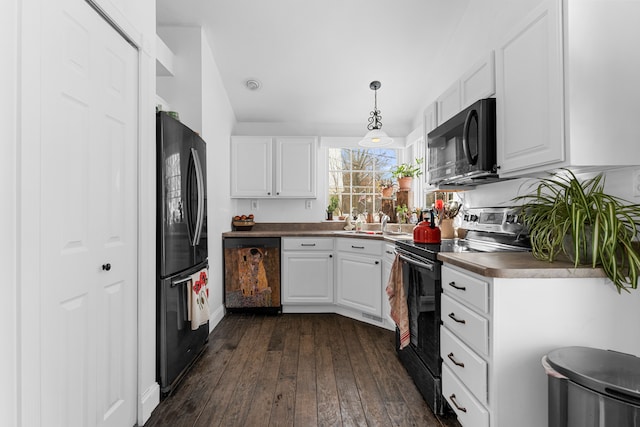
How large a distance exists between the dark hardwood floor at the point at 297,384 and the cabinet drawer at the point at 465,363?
36cm

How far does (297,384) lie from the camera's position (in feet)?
7.25

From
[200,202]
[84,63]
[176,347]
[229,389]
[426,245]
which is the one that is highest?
[84,63]

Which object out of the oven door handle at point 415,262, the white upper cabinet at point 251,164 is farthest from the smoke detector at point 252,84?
the oven door handle at point 415,262

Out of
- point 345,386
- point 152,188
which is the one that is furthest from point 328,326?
point 152,188

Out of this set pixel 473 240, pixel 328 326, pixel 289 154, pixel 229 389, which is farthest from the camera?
pixel 289 154

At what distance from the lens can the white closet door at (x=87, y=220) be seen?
1232 millimetres

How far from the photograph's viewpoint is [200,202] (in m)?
2.60

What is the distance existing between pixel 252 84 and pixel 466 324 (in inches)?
131

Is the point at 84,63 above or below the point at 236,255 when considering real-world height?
above

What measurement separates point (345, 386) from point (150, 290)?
4.34ft

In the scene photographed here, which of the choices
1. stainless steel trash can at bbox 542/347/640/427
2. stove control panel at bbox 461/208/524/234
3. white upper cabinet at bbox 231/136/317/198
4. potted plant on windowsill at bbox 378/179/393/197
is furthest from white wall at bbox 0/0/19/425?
potted plant on windowsill at bbox 378/179/393/197

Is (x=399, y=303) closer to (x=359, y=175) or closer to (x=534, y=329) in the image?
(x=534, y=329)

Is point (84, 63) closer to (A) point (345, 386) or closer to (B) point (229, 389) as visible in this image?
(B) point (229, 389)

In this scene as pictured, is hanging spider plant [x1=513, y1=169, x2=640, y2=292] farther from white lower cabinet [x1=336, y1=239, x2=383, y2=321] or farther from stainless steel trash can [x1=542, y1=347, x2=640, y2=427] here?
white lower cabinet [x1=336, y1=239, x2=383, y2=321]
